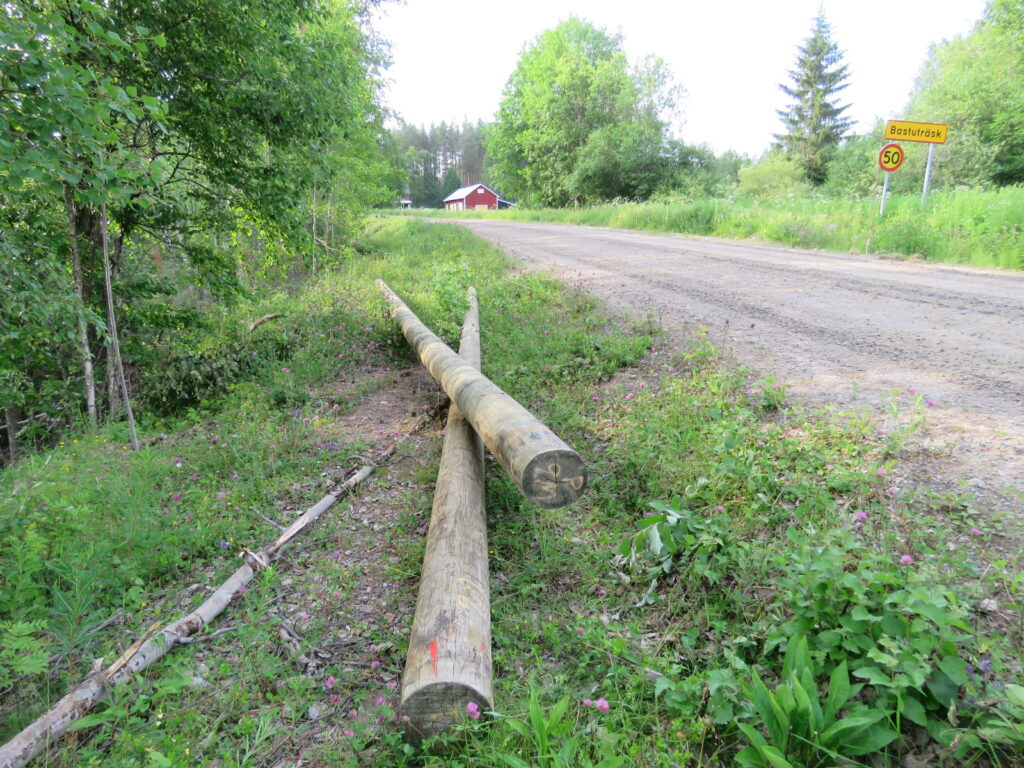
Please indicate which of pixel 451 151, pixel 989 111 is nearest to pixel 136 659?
pixel 989 111

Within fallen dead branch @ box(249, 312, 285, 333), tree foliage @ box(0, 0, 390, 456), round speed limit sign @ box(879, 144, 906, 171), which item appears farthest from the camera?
round speed limit sign @ box(879, 144, 906, 171)

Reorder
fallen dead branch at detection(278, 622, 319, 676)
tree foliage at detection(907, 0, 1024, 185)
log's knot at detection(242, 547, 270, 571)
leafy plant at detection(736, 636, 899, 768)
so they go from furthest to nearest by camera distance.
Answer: tree foliage at detection(907, 0, 1024, 185) < log's knot at detection(242, 547, 270, 571) < fallen dead branch at detection(278, 622, 319, 676) < leafy plant at detection(736, 636, 899, 768)

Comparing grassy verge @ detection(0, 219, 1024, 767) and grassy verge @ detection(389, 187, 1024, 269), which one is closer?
grassy verge @ detection(0, 219, 1024, 767)

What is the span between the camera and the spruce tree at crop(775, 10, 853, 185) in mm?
37844

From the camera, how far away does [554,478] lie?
278 centimetres

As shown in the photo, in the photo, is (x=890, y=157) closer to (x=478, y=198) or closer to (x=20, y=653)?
(x=20, y=653)

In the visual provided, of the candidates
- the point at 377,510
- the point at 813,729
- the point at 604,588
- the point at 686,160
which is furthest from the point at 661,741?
the point at 686,160

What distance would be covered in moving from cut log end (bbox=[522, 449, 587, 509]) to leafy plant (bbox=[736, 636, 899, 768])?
1197mm

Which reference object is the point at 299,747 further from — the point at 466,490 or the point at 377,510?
the point at 377,510

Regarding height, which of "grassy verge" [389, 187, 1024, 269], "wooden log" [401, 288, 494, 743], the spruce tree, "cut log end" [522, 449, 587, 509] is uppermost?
the spruce tree

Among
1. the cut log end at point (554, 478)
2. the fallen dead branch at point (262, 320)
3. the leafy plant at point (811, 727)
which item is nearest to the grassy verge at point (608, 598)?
the leafy plant at point (811, 727)

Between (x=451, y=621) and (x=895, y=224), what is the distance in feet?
39.9

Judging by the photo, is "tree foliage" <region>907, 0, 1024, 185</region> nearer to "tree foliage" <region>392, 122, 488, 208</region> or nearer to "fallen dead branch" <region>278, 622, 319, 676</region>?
"fallen dead branch" <region>278, 622, 319, 676</region>

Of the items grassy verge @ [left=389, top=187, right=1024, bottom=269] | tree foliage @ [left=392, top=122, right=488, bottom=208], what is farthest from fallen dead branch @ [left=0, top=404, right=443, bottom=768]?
tree foliage @ [left=392, top=122, right=488, bottom=208]
